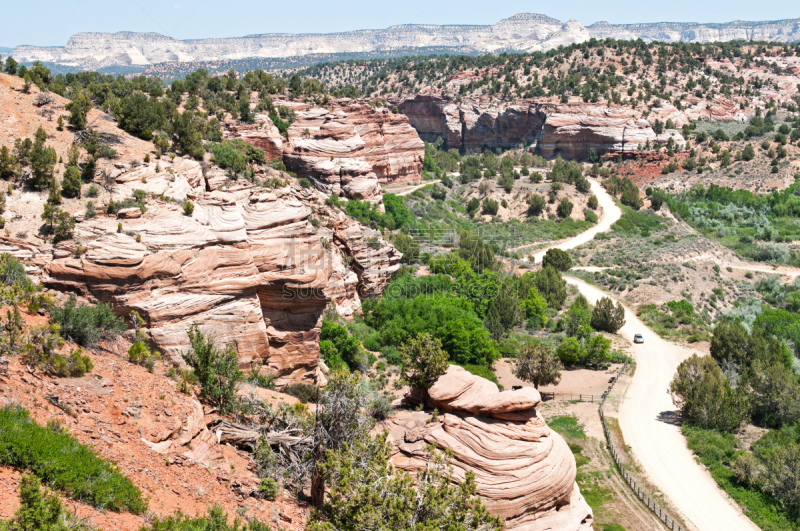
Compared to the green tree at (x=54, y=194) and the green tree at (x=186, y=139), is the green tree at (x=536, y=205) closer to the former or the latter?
the green tree at (x=186, y=139)

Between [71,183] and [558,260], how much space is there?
48.3 m

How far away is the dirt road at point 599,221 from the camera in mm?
70375

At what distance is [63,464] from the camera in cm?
1150

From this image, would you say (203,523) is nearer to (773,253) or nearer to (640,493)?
(640,493)

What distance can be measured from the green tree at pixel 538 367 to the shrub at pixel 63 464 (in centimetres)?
2671

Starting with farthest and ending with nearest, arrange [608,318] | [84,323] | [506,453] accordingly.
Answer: [608,318]
[506,453]
[84,323]

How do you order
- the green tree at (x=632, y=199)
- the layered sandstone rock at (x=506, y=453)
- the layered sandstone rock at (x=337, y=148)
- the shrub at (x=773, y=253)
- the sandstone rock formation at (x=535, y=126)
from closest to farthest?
1. the layered sandstone rock at (x=506, y=453)
2. the layered sandstone rock at (x=337, y=148)
3. the shrub at (x=773, y=253)
4. the green tree at (x=632, y=199)
5. the sandstone rock formation at (x=535, y=126)

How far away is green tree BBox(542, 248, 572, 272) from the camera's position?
6047 cm

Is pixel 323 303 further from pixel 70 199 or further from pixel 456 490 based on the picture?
pixel 456 490

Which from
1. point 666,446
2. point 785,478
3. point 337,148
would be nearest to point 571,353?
point 666,446

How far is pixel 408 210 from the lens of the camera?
64.1 m

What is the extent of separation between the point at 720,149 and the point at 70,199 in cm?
9679

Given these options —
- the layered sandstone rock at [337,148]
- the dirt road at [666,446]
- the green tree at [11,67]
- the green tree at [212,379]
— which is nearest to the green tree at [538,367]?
the dirt road at [666,446]

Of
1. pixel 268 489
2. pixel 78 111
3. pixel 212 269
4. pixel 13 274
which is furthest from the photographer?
pixel 78 111
